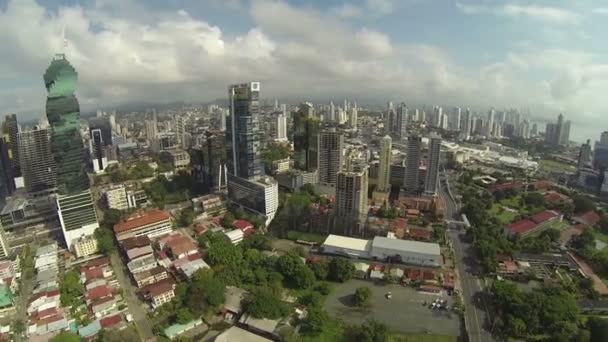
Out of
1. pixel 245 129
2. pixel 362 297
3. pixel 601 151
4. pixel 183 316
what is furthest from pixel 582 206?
pixel 183 316

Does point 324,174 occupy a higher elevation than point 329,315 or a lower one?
higher

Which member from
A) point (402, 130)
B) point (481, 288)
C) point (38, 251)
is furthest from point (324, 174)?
point (402, 130)

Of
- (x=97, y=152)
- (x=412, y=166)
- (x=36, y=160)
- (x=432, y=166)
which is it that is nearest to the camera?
(x=432, y=166)

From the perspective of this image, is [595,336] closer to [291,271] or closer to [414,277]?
[414,277]

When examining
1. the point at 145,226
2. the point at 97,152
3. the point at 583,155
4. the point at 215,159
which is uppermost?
the point at 215,159

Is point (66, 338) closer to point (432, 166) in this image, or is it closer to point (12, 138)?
point (12, 138)

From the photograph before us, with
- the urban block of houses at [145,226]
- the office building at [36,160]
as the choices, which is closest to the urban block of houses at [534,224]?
the urban block of houses at [145,226]
